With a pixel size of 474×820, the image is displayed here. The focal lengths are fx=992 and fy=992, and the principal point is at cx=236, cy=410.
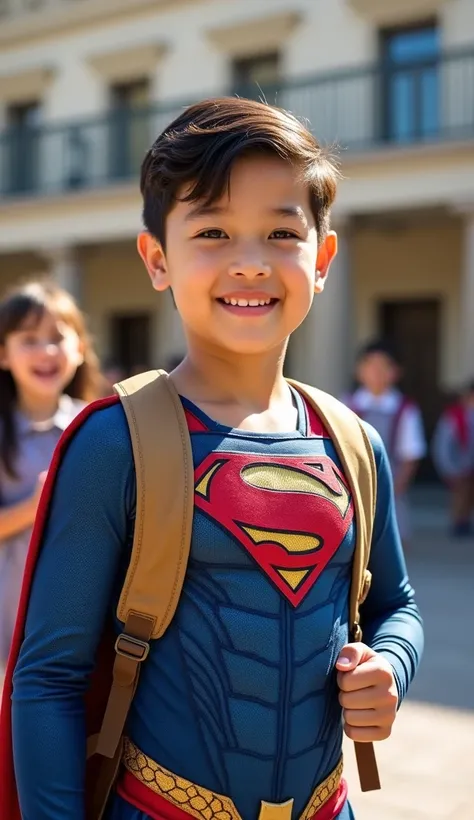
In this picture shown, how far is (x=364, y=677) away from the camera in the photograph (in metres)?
1.39

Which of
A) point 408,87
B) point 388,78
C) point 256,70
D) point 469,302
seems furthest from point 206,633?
point 256,70

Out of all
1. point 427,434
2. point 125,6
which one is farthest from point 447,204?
point 125,6

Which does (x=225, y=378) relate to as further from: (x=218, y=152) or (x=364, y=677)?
(x=364, y=677)

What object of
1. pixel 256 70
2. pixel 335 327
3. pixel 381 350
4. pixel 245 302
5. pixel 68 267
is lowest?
pixel 335 327

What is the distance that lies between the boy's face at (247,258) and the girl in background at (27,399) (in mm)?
1604

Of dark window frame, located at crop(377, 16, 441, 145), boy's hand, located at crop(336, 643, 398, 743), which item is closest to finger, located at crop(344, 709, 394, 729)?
boy's hand, located at crop(336, 643, 398, 743)

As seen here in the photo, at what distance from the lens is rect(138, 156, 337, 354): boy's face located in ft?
4.55

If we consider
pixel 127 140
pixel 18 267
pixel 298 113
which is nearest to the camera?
pixel 298 113

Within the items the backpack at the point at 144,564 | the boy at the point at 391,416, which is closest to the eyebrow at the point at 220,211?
the backpack at the point at 144,564

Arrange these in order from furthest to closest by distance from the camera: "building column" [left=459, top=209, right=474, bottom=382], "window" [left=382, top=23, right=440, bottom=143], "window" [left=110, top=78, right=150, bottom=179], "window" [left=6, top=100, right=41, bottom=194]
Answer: "window" [left=6, top=100, right=41, bottom=194] < "window" [left=110, top=78, right=150, bottom=179] < "window" [left=382, top=23, right=440, bottom=143] < "building column" [left=459, top=209, right=474, bottom=382]

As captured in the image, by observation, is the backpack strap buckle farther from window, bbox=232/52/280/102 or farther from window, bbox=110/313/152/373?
window, bbox=110/313/152/373

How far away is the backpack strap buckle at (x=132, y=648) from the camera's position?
4.25ft

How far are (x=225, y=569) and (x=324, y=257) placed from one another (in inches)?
22.5

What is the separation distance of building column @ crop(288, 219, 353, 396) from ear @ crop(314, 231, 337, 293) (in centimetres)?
1204
